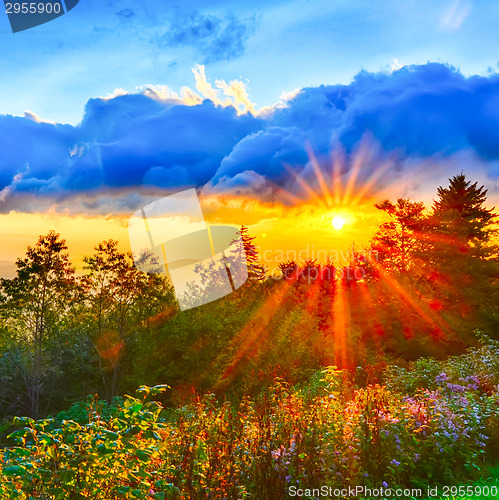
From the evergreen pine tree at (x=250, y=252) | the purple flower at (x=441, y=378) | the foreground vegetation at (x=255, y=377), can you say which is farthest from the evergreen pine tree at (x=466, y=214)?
the purple flower at (x=441, y=378)

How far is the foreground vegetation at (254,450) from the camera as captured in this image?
383 centimetres

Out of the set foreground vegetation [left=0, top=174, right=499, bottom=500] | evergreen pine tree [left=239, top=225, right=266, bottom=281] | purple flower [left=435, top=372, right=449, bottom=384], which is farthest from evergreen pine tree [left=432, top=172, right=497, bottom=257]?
purple flower [left=435, top=372, right=449, bottom=384]

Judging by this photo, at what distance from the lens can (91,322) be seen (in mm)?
22000

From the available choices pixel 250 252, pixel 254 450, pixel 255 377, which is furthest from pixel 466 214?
pixel 254 450

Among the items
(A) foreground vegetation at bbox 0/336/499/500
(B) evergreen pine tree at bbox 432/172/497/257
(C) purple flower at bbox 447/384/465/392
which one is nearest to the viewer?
(A) foreground vegetation at bbox 0/336/499/500

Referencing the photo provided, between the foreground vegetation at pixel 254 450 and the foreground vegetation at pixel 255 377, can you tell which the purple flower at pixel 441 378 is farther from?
the foreground vegetation at pixel 254 450

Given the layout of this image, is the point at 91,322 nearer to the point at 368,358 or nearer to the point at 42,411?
the point at 42,411

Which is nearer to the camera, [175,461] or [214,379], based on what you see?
[175,461]

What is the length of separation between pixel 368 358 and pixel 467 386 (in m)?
4.65

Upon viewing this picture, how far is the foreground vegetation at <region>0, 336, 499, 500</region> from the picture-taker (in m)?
3.83

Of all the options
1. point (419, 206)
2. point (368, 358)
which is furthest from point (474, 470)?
point (419, 206)

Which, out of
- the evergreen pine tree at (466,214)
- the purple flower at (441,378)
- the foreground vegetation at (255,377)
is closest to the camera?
the foreground vegetation at (255,377)
